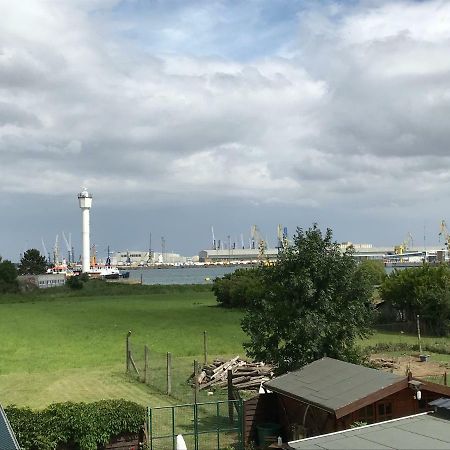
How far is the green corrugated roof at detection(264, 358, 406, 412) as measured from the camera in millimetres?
17938

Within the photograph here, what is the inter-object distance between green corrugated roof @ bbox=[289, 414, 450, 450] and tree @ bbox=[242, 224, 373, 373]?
1101 cm

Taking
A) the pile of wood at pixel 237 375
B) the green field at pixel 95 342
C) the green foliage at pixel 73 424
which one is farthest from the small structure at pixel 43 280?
the green foliage at pixel 73 424

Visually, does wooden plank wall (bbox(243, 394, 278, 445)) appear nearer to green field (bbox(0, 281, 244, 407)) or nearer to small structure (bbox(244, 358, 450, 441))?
small structure (bbox(244, 358, 450, 441))

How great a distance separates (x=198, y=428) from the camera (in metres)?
23.1

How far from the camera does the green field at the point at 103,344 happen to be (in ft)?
101

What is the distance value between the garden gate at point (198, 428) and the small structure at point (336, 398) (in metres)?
1.07

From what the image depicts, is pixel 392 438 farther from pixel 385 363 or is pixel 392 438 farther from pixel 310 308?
pixel 385 363

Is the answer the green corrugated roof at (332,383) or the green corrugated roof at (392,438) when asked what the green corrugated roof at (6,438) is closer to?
the green corrugated roof at (392,438)

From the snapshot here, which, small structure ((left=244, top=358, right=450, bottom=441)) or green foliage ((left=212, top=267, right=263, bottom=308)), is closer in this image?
small structure ((left=244, top=358, right=450, bottom=441))

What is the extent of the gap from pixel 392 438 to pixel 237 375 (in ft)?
64.4

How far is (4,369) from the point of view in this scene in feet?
123

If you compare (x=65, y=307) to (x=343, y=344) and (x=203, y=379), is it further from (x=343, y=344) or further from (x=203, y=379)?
(x=343, y=344)

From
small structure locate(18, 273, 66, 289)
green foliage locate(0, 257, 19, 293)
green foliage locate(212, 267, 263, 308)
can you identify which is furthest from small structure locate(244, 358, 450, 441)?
small structure locate(18, 273, 66, 289)

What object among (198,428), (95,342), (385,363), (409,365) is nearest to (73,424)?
(198,428)
